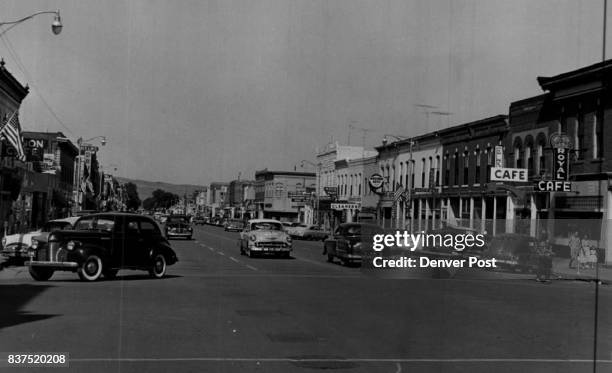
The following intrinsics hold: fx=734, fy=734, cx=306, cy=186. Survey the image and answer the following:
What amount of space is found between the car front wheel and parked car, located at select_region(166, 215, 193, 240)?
106 feet

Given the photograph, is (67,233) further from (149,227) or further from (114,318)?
(114,318)

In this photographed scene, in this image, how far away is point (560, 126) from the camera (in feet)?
129

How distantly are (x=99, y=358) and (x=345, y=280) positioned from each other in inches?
572

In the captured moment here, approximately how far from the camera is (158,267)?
22.2 meters

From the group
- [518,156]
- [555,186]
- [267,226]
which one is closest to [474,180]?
[518,156]

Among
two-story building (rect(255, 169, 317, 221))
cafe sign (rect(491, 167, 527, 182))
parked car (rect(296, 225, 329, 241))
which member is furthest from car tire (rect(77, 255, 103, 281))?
two-story building (rect(255, 169, 317, 221))

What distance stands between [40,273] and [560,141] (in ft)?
85.0

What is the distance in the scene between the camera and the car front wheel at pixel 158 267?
2212 centimetres

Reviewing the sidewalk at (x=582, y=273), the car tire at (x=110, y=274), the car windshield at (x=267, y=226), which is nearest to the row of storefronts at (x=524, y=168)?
the sidewalk at (x=582, y=273)

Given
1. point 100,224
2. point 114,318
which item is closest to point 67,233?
point 100,224

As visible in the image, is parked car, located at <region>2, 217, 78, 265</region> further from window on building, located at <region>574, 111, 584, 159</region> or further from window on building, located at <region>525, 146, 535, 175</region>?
window on building, located at <region>525, 146, 535, 175</region>

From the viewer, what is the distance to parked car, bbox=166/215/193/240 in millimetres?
54312

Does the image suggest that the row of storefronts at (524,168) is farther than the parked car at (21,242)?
Yes

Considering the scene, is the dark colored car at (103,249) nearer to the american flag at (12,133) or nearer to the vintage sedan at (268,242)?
the vintage sedan at (268,242)
